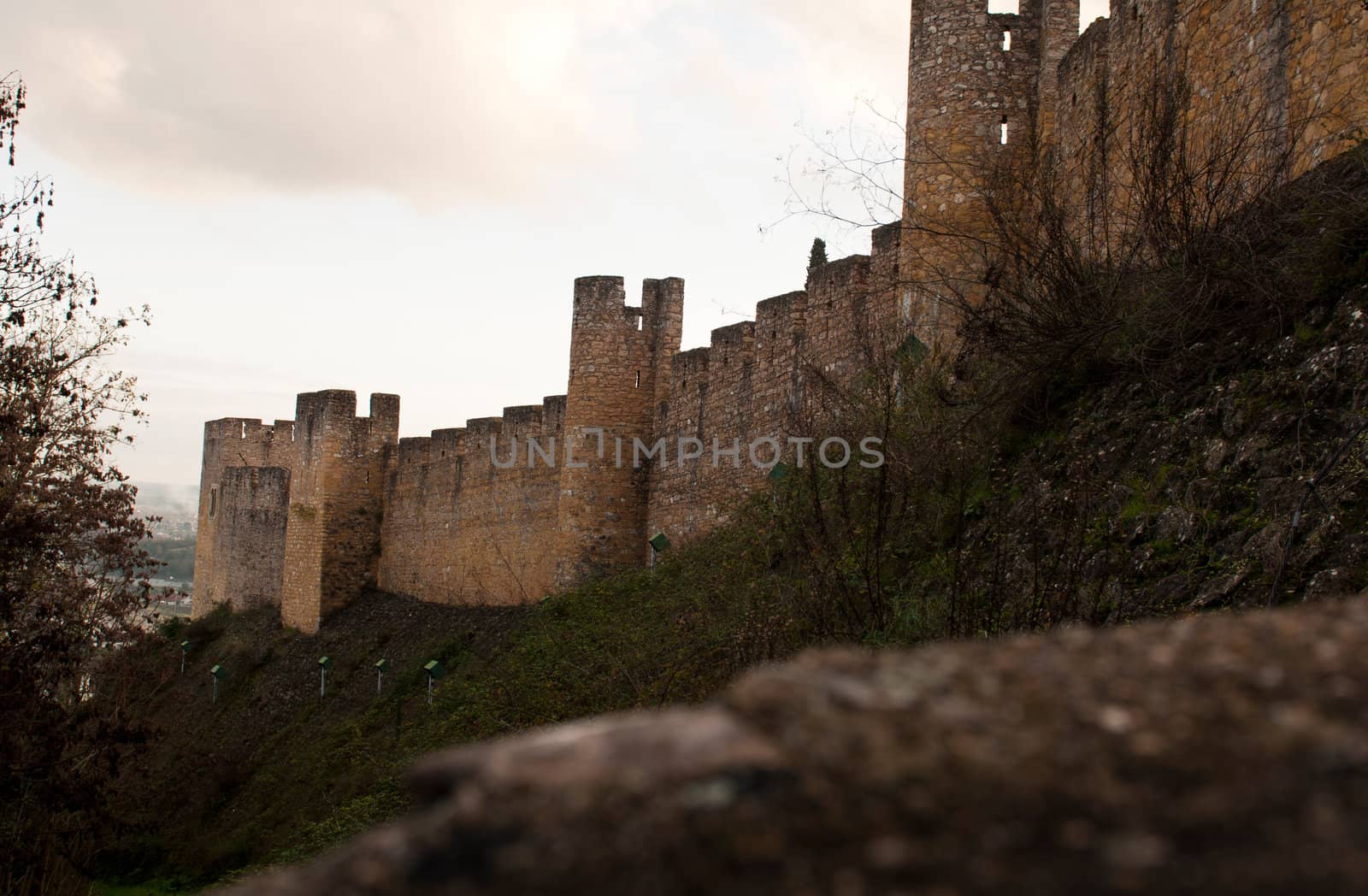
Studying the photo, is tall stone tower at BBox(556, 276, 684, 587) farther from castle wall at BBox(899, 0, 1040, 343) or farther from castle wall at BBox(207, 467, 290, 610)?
castle wall at BBox(207, 467, 290, 610)

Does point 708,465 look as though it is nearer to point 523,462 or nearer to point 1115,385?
point 523,462

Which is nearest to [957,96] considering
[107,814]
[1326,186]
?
[1326,186]

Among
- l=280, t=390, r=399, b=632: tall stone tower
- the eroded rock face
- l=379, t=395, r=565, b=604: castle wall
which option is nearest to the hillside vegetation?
the eroded rock face

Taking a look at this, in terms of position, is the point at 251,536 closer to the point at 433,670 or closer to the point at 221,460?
the point at 221,460

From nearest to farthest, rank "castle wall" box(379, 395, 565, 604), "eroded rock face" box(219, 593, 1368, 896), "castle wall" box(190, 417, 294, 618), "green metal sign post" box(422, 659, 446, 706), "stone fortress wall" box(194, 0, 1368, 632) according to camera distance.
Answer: "eroded rock face" box(219, 593, 1368, 896), "stone fortress wall" box(194, 0, 1368, 632), "green metal sign post" box(422, 659, 446, 706), "castle wall" box(379, 395, 565, 604), "castle wall" box(190, 417, 294, 618)

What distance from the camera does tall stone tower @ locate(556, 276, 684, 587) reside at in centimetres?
1903

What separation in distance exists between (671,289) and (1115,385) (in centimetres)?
1284

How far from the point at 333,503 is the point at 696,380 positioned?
11592mm

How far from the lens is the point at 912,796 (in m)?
1.09

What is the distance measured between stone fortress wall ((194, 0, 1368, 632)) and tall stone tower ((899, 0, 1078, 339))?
0.02m

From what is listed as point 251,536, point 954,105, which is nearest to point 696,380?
point 954,105

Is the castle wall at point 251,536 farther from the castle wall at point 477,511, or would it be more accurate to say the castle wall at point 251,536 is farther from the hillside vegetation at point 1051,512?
the hillside vegetation at point 1051,512

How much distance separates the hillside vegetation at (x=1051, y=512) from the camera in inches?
197

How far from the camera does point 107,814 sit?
11.1 m
